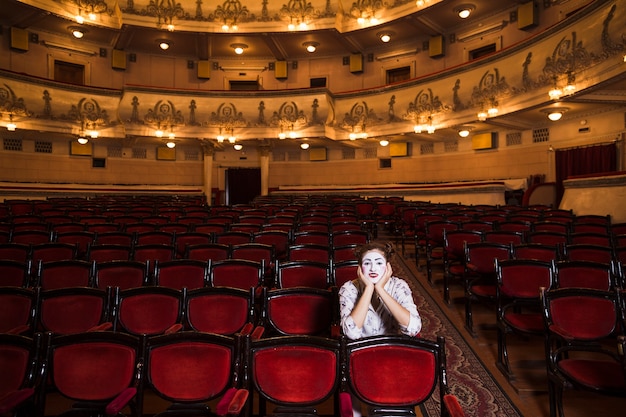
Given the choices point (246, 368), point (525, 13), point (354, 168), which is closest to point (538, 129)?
point (525, 13)

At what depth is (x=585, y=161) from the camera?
40.1 ft

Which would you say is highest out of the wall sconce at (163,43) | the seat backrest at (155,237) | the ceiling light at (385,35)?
the wall sconce at (163,43)

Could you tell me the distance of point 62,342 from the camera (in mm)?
2234

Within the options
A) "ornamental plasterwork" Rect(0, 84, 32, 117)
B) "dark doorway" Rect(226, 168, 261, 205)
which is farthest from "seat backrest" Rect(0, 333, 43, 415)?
"dark doorway" Rect(226, 168, 261, 205)

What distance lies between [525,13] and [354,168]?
8.77 metres

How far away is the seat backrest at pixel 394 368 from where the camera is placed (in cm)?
207

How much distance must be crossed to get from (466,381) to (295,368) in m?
1.70

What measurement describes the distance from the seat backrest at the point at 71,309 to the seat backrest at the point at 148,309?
4.6 inches

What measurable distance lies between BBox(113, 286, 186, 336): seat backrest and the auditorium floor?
2.19 metres

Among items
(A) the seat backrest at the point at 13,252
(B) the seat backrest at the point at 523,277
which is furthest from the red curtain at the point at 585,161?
(A) the seat backrest at the point at 13,252

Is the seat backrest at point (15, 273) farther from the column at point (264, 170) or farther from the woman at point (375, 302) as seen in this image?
the column at point (264, 170)

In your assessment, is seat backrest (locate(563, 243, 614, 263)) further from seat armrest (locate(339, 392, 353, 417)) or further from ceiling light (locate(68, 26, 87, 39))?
ceiling light (locate(68, 26, 87, 39))

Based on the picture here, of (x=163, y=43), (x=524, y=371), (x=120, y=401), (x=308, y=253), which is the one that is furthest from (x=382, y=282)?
(x=163, y=43)

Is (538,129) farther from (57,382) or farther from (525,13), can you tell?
(57,382)
